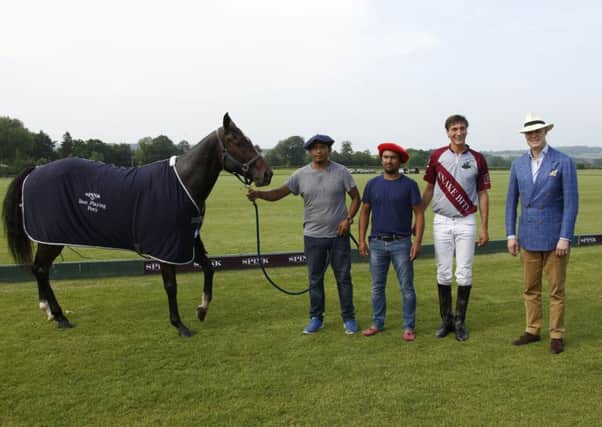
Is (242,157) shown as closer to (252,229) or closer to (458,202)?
(458,202)

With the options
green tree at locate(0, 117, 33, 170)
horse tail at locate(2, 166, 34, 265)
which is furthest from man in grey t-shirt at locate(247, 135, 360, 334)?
green tree at locate(0, 117, 33, 170)

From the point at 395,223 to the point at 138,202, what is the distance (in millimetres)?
2471

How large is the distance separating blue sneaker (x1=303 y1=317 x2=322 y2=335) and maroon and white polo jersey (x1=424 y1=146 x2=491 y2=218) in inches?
62.0

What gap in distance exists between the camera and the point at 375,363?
369 centimetres

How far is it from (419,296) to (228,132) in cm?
309

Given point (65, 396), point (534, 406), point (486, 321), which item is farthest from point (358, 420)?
point (486, 321)

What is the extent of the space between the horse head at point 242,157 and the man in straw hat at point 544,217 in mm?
2326

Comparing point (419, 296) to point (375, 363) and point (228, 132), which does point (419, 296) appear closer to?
point (375, 363)

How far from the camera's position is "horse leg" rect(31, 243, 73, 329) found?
4.60 meters

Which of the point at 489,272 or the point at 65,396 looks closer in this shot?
the point at 65,396

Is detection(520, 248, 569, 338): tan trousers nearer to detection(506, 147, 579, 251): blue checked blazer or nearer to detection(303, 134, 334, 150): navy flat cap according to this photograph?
detection(506, 147, 579, 251): blue checked blazer

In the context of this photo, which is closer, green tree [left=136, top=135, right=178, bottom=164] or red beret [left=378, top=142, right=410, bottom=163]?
red beret [left=378, top=142, right=410, bottom=163]

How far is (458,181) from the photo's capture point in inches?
162

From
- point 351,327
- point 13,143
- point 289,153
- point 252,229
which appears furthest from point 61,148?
point 351,327
